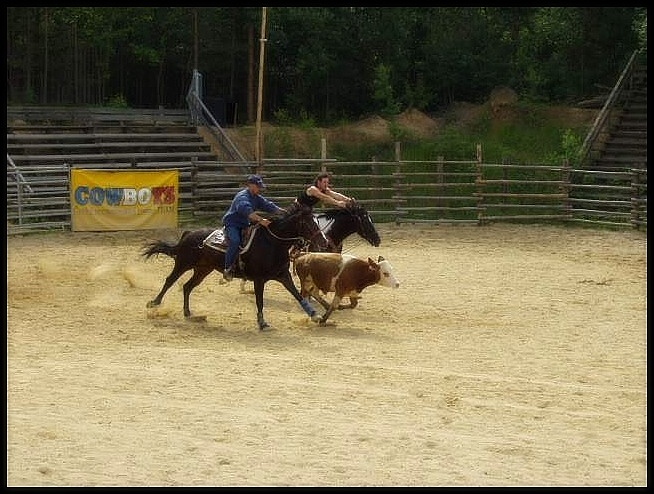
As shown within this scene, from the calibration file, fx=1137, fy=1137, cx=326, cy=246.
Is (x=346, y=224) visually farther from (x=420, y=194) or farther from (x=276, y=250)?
(x=420, y=194)

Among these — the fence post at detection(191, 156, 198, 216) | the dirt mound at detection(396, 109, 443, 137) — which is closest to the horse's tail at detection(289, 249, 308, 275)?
the fence post at detection(191, 156, 198, 216)

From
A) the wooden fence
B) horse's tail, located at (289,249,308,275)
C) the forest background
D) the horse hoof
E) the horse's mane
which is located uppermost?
the forest background

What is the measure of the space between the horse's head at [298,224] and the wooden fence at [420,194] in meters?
9.76

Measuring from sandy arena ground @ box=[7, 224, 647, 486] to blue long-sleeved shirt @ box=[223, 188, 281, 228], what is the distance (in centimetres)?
118

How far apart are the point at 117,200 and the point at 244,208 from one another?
9321mm

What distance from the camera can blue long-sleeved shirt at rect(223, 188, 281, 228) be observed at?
12773 mm

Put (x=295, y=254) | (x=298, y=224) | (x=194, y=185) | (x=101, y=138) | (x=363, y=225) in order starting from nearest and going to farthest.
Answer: (x=298, y=224)
(x=295, y=254)
(x=363, y=225)
(x=194, y=185)
(x=101, y=138)

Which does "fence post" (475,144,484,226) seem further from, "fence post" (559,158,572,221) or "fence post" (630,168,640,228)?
"fence post" (630,168,640,228)

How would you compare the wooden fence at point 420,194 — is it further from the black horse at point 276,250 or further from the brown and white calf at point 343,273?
the brown and white calf at point 343,273

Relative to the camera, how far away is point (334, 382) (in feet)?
32.5

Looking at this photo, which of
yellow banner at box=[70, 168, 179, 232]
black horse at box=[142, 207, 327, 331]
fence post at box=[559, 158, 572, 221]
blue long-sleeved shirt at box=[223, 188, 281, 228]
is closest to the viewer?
black horse at box=[142, 207, 327, 331]

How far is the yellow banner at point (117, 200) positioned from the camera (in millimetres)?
21391

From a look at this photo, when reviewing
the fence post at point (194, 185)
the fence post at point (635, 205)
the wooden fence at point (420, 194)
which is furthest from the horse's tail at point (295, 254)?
the fence post at point (194, 185)

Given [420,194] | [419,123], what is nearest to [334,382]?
[420,194]
